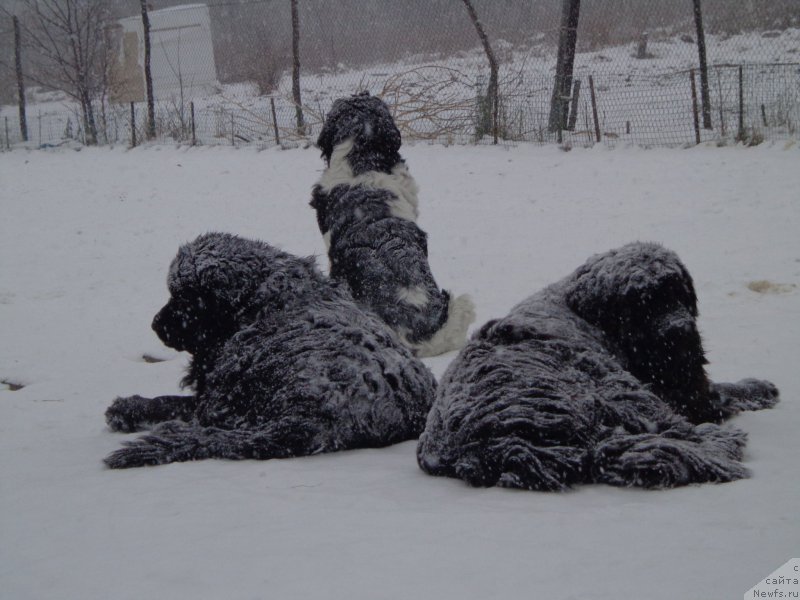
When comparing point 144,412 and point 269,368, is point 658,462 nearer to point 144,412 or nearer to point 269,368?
point 269,368

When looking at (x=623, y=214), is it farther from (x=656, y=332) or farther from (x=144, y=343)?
(x=656, y=332)

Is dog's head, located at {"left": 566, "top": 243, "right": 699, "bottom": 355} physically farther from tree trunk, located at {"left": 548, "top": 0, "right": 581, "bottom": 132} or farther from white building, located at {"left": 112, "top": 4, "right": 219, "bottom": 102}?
white building, located at {"left": 112, "top": 4, "right": 219, "bottom": 102}

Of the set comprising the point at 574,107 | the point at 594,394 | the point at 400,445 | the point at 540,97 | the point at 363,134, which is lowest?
the point at 400,445

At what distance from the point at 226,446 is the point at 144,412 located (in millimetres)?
969

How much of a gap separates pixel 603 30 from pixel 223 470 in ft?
69.7

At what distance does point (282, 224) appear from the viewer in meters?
11.8

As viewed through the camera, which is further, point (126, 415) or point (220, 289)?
point (126, 415)

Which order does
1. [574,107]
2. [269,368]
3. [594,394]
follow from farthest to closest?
[574,107] < [269,368] < [594,394]

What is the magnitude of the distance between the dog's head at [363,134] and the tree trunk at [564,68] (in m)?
7.86

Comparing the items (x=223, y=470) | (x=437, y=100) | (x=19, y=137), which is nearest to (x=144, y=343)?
(x=223, y=470)

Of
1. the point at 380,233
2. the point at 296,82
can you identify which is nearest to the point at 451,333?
the point at 380,233

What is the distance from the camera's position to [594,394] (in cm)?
330

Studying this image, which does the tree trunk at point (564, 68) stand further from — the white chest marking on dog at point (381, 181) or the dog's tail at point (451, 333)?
the dog's tail at point (451, 333)

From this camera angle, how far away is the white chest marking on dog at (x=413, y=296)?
21.0 ft
